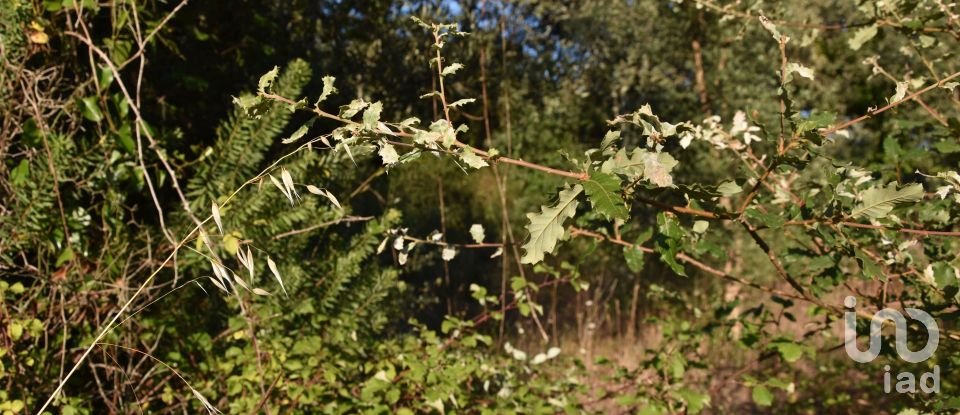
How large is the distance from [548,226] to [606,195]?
0.10 m

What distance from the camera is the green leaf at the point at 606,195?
95 cm

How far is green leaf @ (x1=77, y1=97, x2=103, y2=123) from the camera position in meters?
2.01

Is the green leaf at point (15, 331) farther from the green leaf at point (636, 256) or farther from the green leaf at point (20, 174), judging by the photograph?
the green leaf at point (636, 256)

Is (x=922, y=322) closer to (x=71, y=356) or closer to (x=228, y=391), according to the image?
(x=228, y=391)

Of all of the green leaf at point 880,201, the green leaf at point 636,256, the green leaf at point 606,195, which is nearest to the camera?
the green leaf at point 606,195

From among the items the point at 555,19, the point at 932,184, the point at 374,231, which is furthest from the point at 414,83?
the point at 932,184

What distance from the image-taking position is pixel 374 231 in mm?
2414

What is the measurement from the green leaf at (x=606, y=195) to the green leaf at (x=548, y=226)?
0.09 ft

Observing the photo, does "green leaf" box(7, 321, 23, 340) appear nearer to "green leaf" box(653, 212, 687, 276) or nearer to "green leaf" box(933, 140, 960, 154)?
"green leaf" box(653, 212, 687, 276)

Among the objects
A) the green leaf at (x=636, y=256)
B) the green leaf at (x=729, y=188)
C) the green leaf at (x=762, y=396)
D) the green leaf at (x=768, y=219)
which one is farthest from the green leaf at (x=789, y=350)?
the green leaf at (x=729, y=188)

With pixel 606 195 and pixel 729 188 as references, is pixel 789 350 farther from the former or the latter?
pixel 606 195

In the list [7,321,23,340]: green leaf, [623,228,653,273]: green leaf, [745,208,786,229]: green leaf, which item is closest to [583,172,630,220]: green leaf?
[745,208,786,229]: green leaf

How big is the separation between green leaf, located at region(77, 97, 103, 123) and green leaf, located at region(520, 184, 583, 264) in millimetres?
1520

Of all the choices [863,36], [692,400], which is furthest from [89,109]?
[863,36]
